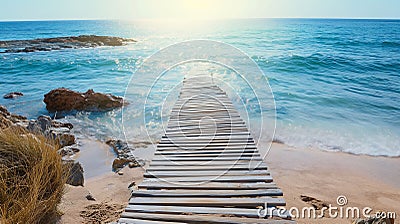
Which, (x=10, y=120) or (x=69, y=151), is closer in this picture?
(x=69, y=151)

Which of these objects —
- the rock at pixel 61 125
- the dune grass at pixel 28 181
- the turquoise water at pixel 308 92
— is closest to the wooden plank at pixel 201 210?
the dune grass at pixel 28 181

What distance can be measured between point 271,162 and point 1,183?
430 centimetres

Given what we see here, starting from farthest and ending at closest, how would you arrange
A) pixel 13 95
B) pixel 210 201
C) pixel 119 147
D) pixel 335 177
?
pixel 13 95
pixel 119 147
pixel 335 177
pixel 210 201

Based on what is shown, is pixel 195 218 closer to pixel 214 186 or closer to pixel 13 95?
pixel 214 186

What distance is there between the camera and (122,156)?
5.56m

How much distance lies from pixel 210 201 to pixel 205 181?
0.46 m

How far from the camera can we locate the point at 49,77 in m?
17.2

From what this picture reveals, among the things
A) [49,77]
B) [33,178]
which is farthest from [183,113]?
[49,77]

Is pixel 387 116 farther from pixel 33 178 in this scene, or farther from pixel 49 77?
pixel 49 77

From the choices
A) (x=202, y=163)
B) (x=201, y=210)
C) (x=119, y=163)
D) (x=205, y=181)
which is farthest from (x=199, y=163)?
(x=119, y=163)

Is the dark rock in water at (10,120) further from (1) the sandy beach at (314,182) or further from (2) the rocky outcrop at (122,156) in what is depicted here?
(1) the sandy beach at (314,182)

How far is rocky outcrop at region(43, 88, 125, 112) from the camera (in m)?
9.59

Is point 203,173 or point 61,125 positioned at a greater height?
point 61,125

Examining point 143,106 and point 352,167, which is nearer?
point 352,167
